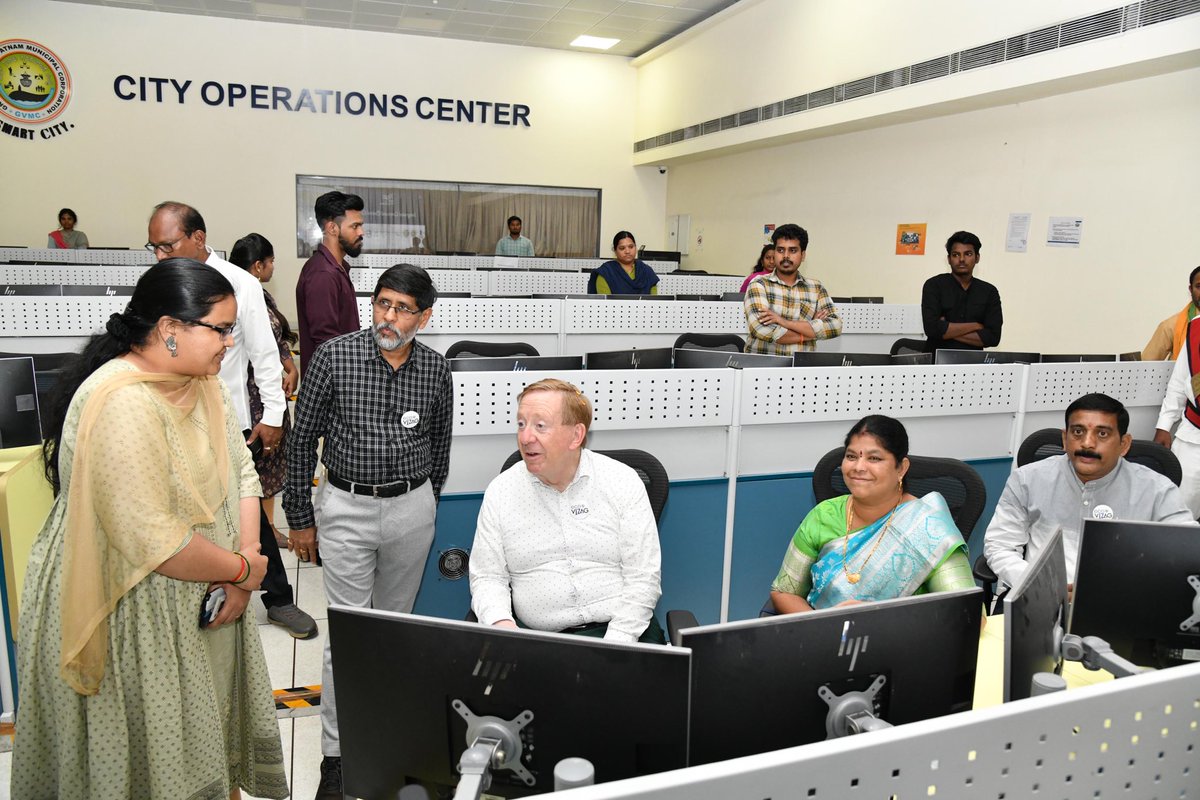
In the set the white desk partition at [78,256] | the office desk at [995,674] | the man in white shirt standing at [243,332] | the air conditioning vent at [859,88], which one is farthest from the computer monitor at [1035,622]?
the white desk partition at [78,256]

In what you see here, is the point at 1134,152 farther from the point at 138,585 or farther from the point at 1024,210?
the point at 138,585

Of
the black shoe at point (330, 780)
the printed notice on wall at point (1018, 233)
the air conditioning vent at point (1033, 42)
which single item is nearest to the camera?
the black shoe at point (330, 780)

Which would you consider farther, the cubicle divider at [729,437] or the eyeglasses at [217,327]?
the cubicle divider at [729,437]

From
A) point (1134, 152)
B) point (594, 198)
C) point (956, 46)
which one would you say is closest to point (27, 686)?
point (1134, 152)

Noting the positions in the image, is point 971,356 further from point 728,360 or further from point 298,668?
point 298,668

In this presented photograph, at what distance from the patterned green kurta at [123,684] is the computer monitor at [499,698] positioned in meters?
0.74

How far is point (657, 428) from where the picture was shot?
2.99 m

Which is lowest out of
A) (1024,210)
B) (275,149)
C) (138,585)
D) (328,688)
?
(328,688)

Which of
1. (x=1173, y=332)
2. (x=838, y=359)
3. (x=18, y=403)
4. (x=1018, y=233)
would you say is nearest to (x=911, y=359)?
(x=838, y=359)

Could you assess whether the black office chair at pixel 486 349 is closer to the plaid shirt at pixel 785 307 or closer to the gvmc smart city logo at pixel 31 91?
the plaid shirt at pixel 785 307

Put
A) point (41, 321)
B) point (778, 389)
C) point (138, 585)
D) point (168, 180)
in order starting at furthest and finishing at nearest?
point (168, 180) < point (41, 321) < point (778, 389) < point (138, 585)

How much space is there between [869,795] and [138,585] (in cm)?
144

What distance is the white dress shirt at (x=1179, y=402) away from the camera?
11.2 ft

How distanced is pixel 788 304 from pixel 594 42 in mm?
9578
